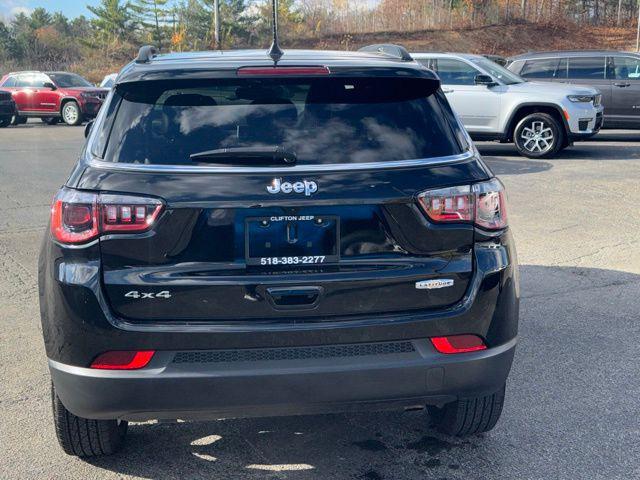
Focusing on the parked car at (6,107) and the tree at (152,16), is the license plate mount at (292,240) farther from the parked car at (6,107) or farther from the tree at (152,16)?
the tree at (152,16)

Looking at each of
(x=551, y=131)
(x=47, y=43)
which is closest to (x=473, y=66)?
(x=551, y=131)

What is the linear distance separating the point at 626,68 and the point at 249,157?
51.8ft

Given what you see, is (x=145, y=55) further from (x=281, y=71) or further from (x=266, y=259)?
(x=266, y=259)

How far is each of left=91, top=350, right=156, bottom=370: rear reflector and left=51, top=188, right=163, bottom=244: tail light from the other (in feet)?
1.44

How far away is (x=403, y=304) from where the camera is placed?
2990 mm

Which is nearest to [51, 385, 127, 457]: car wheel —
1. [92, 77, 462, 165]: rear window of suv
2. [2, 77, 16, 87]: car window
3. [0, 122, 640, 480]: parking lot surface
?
[0, 122, 640, 480]: parking lot surface

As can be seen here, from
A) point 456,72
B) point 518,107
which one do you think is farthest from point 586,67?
point 456,72

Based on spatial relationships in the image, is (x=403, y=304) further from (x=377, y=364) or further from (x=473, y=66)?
(x=473, y=66)

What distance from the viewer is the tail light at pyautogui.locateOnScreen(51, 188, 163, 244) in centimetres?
290

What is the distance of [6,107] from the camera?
2584 cm

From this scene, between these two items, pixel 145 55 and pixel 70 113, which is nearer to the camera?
pixel 145 55

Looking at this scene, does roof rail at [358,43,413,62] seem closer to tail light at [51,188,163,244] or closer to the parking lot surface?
tail light at [51,188,163,244]

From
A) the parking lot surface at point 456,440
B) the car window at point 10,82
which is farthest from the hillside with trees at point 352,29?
the parking lot surface at point 456,440

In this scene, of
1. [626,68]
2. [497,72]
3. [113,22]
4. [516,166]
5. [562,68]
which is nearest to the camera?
[516,166]
